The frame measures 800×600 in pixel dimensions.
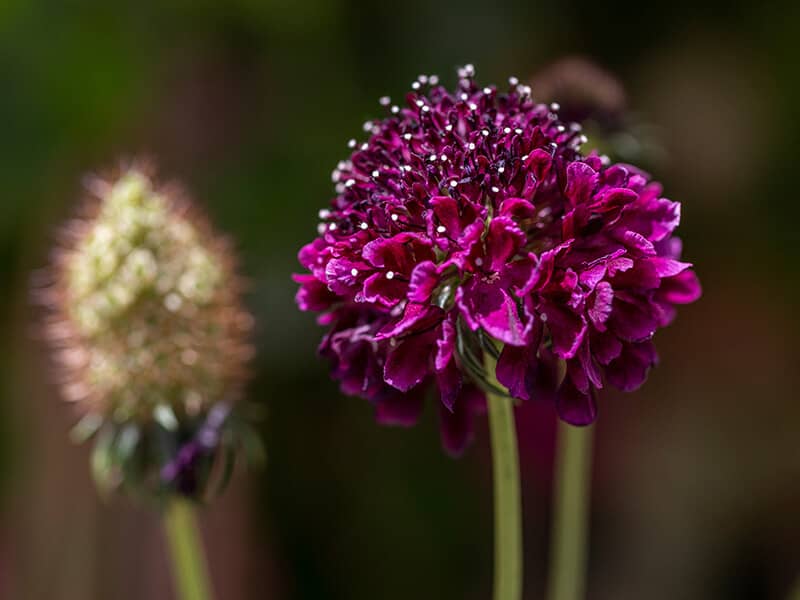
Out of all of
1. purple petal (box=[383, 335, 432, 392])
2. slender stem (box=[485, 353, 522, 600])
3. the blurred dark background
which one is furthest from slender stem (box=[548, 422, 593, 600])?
the blurred dark background

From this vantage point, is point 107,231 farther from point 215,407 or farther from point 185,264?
point 215,407

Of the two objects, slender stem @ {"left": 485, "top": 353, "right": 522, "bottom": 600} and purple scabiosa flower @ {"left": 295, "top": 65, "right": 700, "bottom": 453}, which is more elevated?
purple scabiosa flower @ {"left": 295, "top": 65, "right": 700, "bottom": 453}

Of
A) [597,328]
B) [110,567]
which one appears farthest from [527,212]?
[110,567]

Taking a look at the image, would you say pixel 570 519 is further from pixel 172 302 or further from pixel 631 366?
pixel 172 302

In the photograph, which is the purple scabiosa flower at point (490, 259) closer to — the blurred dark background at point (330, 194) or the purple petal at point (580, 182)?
the purple petal at point (580, 182)

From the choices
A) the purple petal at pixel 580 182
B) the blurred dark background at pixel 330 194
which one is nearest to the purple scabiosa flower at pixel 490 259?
the purple petal at pixel 580 182

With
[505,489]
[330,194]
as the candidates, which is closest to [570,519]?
[505,489]

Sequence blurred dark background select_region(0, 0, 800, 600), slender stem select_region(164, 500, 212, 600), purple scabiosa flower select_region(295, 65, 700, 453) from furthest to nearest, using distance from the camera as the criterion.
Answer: blurred dark background select_region(0, 0, 800, 600) < slender stem select_region(164, 500, 212, 600) < purple scabiosa flower select_region(295, 65, 700, 453)

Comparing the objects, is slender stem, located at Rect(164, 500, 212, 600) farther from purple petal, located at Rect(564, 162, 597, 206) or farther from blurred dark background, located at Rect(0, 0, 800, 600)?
blurred dark background, located at Rect(0, 0, 800, 600)
